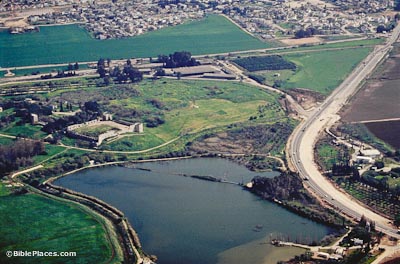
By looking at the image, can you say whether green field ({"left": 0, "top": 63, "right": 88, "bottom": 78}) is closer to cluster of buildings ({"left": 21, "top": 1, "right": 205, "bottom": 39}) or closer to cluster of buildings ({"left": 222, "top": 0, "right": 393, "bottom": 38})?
cluster of buildings ({"left": 21, "top": 1, "right": 205, "bottom": 39})

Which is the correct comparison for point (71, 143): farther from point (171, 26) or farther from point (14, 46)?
point (171, 26)

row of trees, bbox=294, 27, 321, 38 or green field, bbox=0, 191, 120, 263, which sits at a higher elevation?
green field, bbox=0, 191, 120, 263

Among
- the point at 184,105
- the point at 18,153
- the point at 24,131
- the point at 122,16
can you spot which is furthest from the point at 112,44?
the point at 18,153

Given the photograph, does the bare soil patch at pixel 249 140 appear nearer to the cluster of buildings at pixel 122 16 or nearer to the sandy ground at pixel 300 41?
the sandy ground at pixel 300 41

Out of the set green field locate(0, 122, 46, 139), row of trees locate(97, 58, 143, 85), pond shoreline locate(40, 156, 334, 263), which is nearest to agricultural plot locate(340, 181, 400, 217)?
pond shoreline locate(40, 156, 334, 263)

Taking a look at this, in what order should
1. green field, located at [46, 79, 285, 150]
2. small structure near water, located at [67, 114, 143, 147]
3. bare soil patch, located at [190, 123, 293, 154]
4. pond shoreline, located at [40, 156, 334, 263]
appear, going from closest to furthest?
pond shoreline, located at [40, 156, 334, 263] → bare soil patch, located at [190, 123, 293, 154] → small structure near water, located at [67, 114, 143, 147] → green field, located at [46, 79, 285, 150]

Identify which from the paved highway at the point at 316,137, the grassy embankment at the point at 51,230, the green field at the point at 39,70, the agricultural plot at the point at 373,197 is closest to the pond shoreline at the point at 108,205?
the grassy embankment at the point at 51,230
